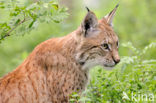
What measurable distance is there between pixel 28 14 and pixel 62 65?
0.99 metres

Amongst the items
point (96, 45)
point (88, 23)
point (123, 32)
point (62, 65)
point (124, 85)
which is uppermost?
point (123, 32)

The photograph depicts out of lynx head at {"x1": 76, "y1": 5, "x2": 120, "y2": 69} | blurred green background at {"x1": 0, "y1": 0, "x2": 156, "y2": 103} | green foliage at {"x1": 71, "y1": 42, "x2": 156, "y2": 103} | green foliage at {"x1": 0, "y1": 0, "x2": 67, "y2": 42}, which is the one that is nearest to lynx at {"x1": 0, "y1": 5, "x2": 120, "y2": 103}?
lynx head at {"x1": 76, "y1": 5, "x2": 120, "y2": 69}

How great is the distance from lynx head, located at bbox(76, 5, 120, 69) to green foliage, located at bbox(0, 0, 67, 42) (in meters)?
0.80

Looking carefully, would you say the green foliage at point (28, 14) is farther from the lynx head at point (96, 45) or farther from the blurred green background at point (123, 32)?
the blurred green background at point (123, 32)

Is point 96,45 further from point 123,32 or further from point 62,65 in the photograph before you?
point 123,32

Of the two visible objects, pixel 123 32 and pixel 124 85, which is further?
pixel 123 32

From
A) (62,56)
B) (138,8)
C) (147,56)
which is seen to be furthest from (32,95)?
(138,8)

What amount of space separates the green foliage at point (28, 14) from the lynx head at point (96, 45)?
80 cm

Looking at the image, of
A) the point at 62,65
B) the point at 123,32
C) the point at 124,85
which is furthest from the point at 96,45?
the point at 123,32

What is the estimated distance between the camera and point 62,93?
6000 mm

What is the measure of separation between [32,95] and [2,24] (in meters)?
1.12

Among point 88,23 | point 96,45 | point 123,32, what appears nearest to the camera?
point 88,23

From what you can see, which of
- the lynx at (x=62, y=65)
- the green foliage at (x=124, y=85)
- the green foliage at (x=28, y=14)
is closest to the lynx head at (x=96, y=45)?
the lynx at (x=62, y=65)

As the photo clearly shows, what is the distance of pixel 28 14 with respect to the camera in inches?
220
